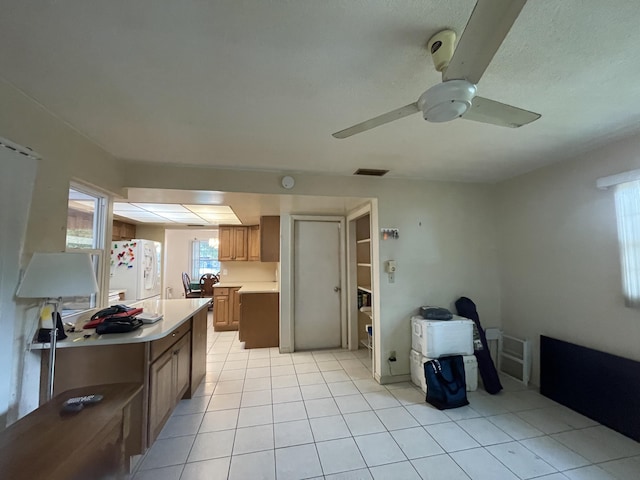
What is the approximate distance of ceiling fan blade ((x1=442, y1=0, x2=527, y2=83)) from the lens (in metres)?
0.74

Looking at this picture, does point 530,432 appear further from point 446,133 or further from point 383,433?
point 446,133

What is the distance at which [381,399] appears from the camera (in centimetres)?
264

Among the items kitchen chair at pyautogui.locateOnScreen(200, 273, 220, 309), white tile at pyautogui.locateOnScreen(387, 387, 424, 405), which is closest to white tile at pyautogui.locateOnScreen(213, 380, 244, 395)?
white tile at pyautogui.locateOnScreen(387, 387, 424, 405)

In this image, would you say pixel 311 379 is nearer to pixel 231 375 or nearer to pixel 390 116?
pixel 231 375

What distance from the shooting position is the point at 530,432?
2129 millimetres

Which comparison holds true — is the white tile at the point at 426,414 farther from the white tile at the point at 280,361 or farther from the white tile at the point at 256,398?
the white tile at the point at 280,361

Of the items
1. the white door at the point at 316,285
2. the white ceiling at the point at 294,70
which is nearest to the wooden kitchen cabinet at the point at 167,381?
the white ceiling at the point at 294,70

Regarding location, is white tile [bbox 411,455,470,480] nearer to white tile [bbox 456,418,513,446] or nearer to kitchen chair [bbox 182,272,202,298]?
white tile [bbox 456,418,513,446]

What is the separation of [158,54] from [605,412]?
3.85 m

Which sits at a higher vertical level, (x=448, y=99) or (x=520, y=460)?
(x=448, y=99)

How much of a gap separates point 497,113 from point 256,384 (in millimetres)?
3088

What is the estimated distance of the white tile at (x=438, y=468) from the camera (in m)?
1.70

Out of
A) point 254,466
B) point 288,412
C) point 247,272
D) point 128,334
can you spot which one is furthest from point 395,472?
point 247,272

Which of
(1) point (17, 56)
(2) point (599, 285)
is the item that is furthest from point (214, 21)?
(2) point (599, 285)
